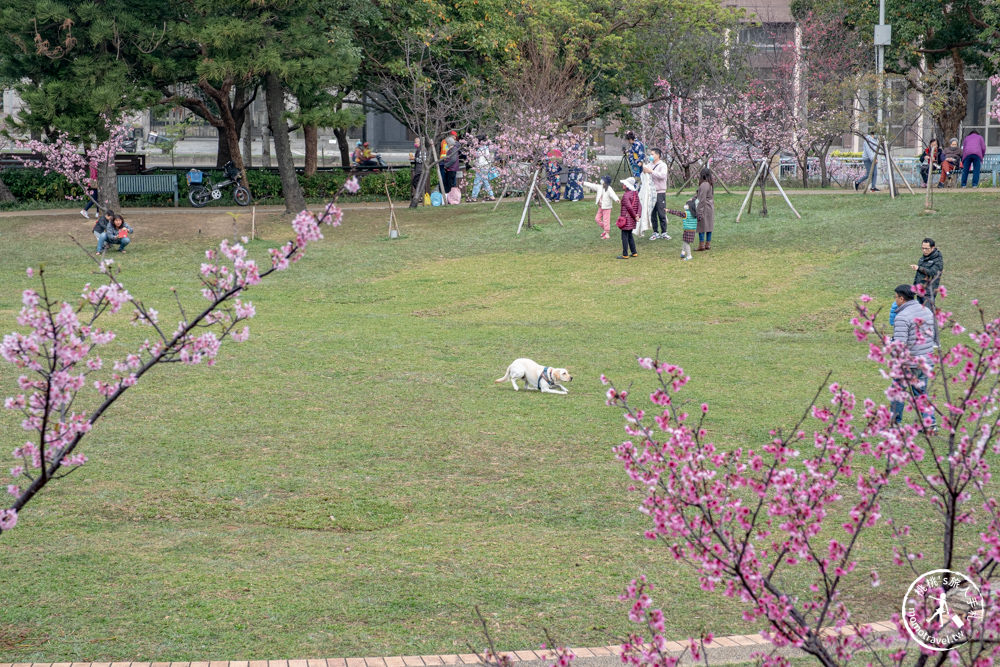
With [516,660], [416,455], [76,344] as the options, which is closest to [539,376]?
[416,455]

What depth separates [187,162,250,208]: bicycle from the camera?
3312cm

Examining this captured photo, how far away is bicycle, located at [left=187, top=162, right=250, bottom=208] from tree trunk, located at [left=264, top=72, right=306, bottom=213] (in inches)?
92.3

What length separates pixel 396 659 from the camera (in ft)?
22.2

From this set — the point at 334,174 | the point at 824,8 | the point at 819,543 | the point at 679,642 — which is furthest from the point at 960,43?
the point at 679,642

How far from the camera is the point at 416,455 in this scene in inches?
442

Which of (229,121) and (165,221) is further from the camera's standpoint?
(229,121)

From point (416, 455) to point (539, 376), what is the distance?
300 centimetres

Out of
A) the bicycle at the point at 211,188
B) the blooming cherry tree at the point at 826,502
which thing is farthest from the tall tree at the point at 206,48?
the blooming cherry tree at the point at 826,502

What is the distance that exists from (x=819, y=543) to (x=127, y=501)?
572cm

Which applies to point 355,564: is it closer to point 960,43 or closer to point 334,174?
point 334,174

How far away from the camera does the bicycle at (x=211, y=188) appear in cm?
3312

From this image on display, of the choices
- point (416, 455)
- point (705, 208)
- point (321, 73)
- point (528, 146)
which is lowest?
point (416, 455)

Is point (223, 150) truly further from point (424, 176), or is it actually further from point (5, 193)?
point (424, 176)

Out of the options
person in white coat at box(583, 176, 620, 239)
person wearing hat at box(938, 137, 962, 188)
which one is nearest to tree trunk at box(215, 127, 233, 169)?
person in white coat at box(583, 176, 620, 239)
